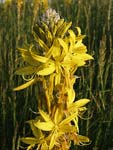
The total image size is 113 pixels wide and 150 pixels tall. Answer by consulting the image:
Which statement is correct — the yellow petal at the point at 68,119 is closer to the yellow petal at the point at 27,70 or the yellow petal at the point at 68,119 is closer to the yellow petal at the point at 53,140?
the yellow petal at the point at 53,140

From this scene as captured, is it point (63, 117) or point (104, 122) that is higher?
point (63, 117)

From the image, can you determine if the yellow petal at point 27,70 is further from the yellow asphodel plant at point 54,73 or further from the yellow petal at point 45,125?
the yellow petal at point 45,125

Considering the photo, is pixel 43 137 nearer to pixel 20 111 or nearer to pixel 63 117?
pixel 63 117

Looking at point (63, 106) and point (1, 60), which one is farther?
point (1, 60)

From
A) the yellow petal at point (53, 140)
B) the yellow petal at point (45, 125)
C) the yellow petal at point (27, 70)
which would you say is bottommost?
the yellow petal at point (53, 140)

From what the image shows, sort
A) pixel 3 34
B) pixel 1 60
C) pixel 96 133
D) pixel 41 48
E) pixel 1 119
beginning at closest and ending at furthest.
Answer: pixel 41 48, pixel 96 133, pixel 1 119, pixel 1 60, pixel 3 34

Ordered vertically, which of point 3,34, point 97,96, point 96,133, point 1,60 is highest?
point 3,34

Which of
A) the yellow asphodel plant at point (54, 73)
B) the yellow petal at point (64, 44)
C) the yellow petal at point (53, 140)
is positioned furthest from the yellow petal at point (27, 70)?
the yellow petal at point (53, 140)

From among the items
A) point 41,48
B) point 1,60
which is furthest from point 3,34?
point 41,48

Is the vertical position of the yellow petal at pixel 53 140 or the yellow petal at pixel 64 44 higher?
the yellow petal at pixel 64 44

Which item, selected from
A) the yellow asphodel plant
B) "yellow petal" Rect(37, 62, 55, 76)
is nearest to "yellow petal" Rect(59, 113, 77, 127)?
the yellow asphodel plant
